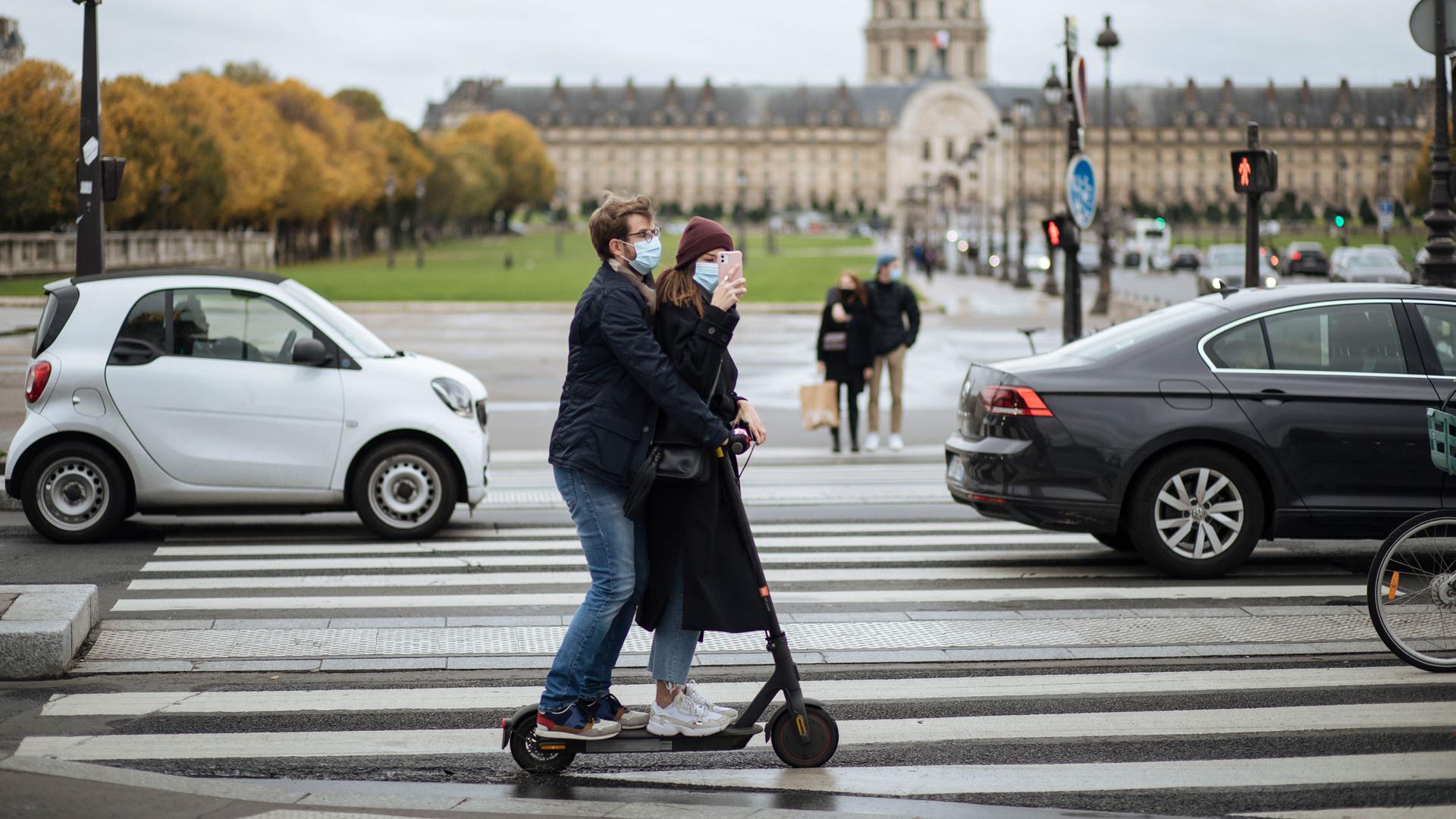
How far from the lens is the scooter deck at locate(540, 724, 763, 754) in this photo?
571 cm

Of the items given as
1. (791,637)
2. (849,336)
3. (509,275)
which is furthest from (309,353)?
(509,275)

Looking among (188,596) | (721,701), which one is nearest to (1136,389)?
(721,701)

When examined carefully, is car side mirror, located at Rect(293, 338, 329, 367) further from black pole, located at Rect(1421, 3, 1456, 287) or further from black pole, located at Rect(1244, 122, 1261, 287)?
black pole, located at Rect(1421, 3, 1456, 287)

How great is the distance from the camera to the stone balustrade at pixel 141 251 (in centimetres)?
5694

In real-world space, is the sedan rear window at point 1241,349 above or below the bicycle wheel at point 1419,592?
above

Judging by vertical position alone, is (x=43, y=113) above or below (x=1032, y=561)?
above

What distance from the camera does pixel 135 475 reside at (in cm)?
1084

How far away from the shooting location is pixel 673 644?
5.82m

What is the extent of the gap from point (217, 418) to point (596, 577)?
586 centimetres

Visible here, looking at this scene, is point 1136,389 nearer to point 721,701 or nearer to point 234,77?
point 721,701

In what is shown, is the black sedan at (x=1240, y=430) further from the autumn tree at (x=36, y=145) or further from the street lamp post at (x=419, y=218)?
the street lamp post at (x=419, y=218)

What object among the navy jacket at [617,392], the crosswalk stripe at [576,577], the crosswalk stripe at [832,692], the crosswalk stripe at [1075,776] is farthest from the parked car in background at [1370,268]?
the navy jacket at [617,392]

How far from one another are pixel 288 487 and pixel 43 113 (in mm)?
58011

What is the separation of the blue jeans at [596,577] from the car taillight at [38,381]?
Result: 6.28m
